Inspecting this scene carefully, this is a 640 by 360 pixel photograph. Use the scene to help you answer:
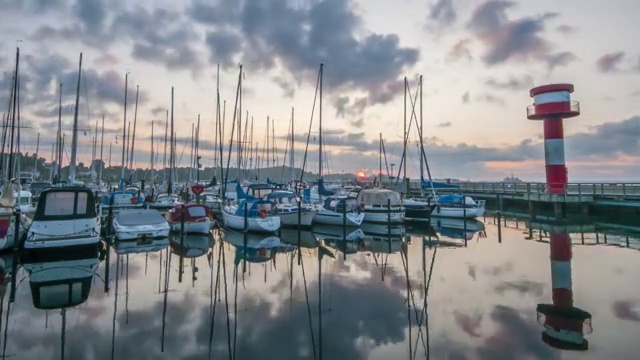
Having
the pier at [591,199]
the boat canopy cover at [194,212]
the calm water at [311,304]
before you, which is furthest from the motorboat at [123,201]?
the pier at [591,199]

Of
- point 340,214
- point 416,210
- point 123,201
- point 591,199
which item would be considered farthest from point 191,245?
point 591,199

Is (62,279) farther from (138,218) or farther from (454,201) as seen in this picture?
(454,201)

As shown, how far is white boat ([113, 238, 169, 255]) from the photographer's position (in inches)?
709

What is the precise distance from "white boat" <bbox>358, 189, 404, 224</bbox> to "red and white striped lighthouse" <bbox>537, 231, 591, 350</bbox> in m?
14.4

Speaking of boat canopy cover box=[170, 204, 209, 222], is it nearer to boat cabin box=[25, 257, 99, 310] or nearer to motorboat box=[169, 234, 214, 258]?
motorboat box=[169, 234, 214, 258]

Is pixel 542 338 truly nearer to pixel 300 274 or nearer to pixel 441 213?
pixel 300 274

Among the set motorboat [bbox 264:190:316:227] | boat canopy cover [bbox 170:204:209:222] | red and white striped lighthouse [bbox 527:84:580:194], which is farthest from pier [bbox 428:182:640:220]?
boat canopy cover [bbox 170:204:209:222]

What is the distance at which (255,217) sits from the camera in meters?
23.3

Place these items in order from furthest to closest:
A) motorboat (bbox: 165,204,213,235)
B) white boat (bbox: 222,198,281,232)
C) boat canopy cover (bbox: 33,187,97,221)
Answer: white boat (bbox: 222,198,281,232), motorboat (bbox: 165,204,213,235), boat canopy cover (bbox: 33,187,97,221)

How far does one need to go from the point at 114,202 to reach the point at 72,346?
90.8 ft

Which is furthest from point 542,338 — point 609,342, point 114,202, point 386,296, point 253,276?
point 114,202

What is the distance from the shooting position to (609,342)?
755cm

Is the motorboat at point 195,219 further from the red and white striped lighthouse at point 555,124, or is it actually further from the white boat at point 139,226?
the red and white striped lighthouse at point 555,124

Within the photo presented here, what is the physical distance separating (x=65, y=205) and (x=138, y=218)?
5039mm
